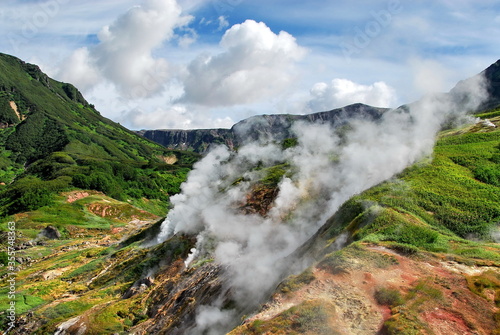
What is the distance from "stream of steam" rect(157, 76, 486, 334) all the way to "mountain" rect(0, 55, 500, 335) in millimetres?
119

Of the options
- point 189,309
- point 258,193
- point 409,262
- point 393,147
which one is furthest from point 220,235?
point 409,262

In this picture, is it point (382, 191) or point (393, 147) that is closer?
point (382, 191)

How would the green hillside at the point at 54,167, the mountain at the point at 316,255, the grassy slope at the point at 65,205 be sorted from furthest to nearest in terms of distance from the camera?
1. the green hillside at the point at 54,167
2. the grassy slope at the point at 65,205
3. the mountain at the point at 316,255

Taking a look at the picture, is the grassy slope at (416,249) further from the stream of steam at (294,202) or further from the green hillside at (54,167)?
the green hillside at (54,167)

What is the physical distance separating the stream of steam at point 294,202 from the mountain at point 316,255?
12cm

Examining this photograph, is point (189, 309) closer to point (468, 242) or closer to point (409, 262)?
point (409, 262)

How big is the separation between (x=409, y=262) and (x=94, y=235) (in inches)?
3008

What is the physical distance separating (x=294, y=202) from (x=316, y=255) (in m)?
12.1

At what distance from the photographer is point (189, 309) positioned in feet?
65.7

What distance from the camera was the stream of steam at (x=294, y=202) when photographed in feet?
65.1

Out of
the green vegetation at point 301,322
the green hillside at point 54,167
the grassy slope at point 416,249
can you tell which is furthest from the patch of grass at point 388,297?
the green hillside at point 54,167

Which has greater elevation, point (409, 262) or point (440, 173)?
point (440, 173)

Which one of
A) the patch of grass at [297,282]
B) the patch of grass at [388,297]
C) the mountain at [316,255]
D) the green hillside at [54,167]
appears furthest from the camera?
the green hillside at [54,167]

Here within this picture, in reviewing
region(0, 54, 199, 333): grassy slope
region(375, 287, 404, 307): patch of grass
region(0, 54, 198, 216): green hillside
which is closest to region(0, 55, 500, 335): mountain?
region(375, 287, 404, 307): patch of grass
